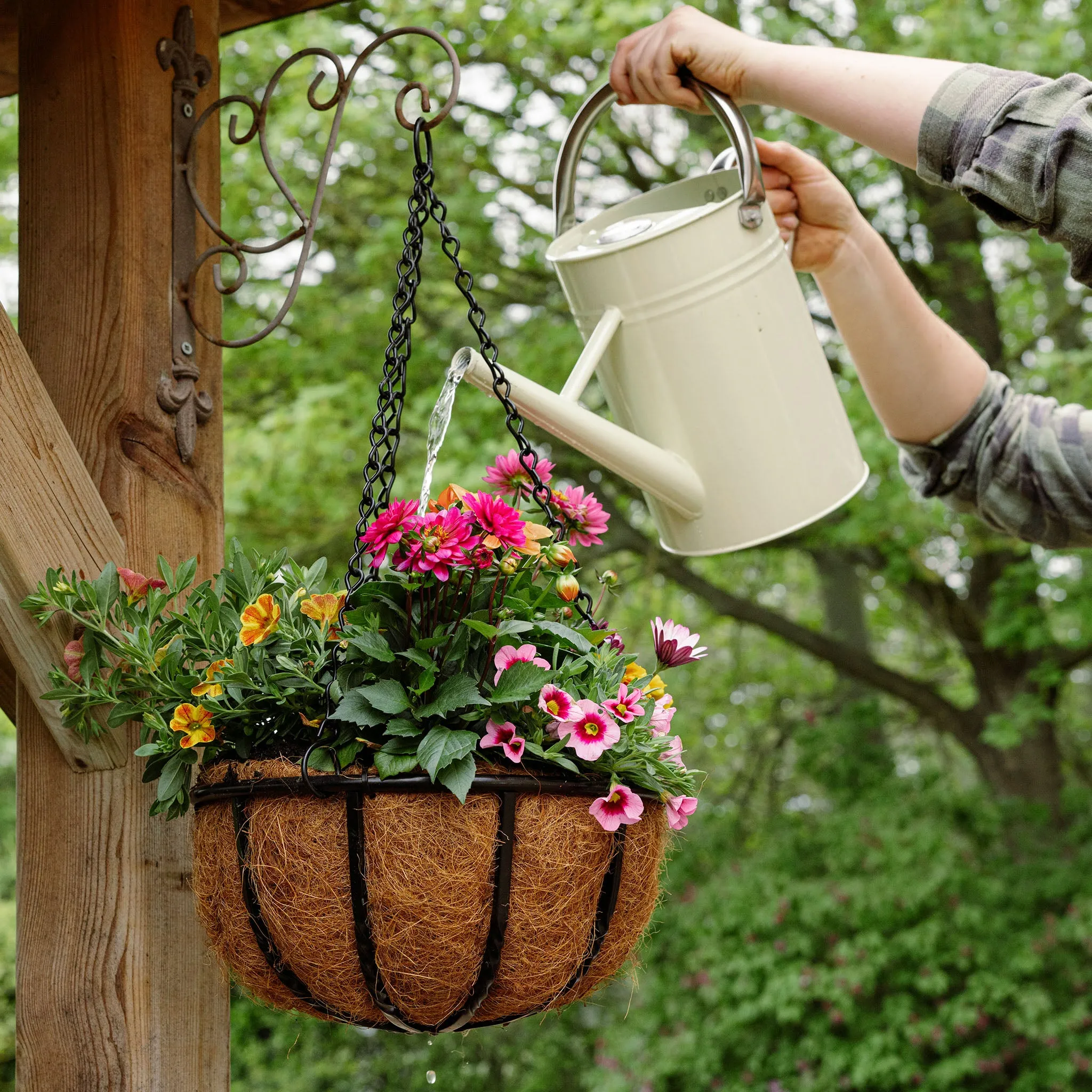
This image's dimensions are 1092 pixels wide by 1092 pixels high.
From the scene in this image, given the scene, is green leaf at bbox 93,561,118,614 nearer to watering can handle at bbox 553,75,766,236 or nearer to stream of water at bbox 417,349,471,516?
stream of water at bbox 417,349,471,516

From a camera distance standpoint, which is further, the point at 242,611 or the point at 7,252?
the point at 7,252

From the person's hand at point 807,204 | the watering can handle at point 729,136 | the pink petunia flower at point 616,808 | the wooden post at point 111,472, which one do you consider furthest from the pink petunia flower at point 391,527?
the person's hand at point 807,204

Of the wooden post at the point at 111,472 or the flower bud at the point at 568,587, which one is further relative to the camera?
the wooden post at the point at 111,472

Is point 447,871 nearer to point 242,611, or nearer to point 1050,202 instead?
point 242,611

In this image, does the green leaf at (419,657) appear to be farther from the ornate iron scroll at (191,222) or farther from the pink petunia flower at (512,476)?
the ornate iron scroll at (191,222)

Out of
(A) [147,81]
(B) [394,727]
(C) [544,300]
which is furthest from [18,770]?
(C) [544,300]

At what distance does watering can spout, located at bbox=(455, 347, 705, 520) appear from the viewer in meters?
0.88

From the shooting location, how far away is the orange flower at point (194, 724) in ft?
2.51

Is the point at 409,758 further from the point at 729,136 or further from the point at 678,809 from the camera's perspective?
the point at 729,136

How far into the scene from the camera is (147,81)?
3.33ft

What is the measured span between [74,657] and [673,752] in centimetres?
41

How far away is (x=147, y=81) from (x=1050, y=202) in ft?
2.42

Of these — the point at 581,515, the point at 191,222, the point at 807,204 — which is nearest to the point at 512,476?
the point at 581,515

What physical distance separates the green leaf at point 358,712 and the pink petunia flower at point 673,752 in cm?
20
